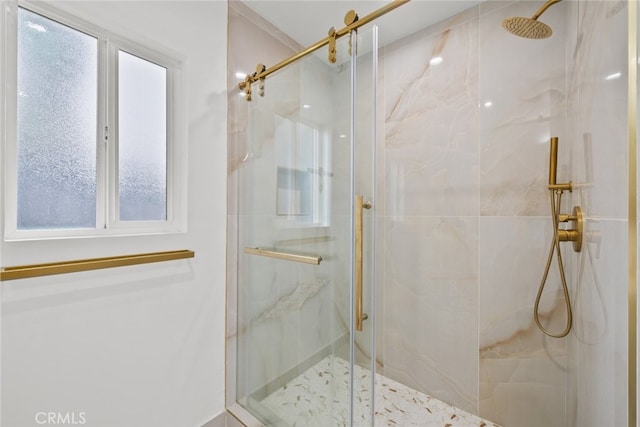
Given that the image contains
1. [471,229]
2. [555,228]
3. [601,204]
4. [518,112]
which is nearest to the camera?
[601,204]

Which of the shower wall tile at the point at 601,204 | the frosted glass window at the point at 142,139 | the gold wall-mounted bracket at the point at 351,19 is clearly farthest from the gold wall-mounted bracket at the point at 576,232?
the frosted glass window at the point at 142,139

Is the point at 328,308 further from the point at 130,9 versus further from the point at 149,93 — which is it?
the point at 130,9

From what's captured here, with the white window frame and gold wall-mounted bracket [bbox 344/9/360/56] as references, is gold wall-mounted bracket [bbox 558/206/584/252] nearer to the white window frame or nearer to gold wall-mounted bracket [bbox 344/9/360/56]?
gold wall-mounted bracket [bbox 344/9/360/56]

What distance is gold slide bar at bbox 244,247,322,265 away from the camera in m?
1.16

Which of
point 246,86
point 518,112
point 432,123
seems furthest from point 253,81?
point 518,112

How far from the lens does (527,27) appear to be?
45.2 inches

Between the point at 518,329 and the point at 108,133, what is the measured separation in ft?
7.08

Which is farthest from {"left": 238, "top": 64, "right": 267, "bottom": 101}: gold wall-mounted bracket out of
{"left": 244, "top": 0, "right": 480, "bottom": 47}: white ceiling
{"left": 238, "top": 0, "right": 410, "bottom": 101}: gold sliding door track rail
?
{"left": 244, "top": 0, "right": 480, "bottom": 47}: white ceiling

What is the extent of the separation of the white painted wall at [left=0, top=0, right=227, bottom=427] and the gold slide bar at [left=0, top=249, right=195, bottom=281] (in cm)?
3

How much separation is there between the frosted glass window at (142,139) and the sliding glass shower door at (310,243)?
417 mm

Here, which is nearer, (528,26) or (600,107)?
(600,107)

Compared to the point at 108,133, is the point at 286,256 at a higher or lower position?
lower

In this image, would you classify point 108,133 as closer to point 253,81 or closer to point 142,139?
point 142,139

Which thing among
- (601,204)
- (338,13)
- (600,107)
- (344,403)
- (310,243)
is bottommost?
(344,403)
